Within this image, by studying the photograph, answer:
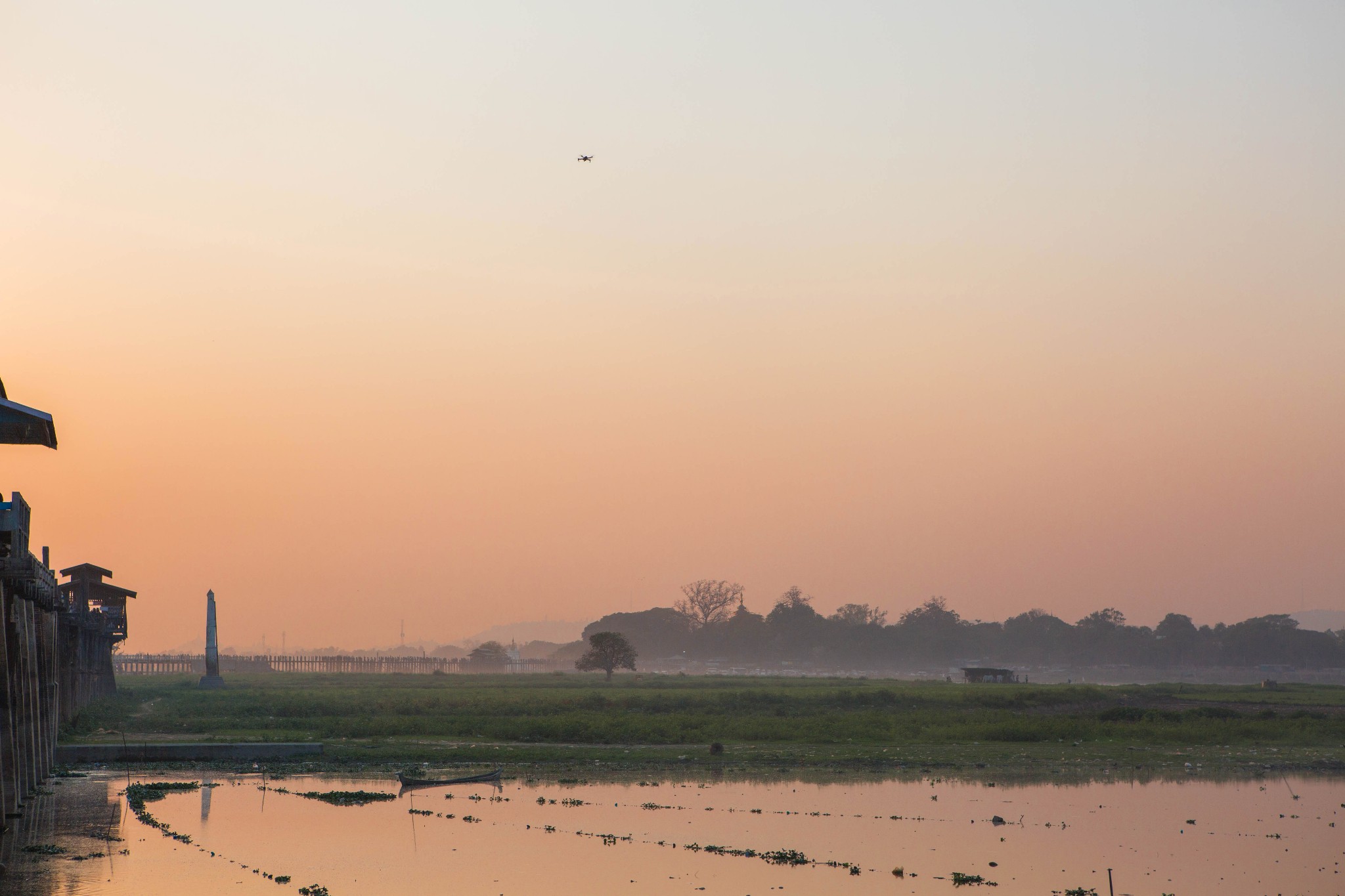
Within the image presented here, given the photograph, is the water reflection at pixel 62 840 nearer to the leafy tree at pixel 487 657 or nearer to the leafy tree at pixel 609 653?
the leafy tree at pixel 609 653

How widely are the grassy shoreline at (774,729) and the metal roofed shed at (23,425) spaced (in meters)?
17.4

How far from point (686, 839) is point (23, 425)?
18.7 m

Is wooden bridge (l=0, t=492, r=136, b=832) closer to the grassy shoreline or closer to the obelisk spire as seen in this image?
the grassy shoreline

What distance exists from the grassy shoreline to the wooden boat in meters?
3.58

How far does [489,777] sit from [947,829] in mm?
15326

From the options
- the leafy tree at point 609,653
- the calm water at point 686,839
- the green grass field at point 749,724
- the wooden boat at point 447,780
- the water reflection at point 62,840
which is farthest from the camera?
the leafy tree at point 609,653

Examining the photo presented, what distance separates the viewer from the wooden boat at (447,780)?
36.7m

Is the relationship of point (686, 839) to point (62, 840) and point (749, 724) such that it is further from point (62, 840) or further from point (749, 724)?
point (749, 724)

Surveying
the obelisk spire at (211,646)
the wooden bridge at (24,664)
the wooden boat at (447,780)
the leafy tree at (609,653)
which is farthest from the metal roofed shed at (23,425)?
the leafy tree at (609,653)

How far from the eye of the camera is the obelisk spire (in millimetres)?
87312

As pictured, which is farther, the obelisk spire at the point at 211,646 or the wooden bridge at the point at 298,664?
the wooden bridge at the point at 298,664

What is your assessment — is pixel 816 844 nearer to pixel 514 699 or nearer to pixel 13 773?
pixel 13 773

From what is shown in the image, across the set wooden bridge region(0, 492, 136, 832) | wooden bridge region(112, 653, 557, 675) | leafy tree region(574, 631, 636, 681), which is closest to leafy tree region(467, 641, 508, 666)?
wooden bridge region(112, 653, 557, 675)

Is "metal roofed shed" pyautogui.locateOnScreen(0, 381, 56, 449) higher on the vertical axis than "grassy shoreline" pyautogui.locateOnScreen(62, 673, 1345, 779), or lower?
higher
